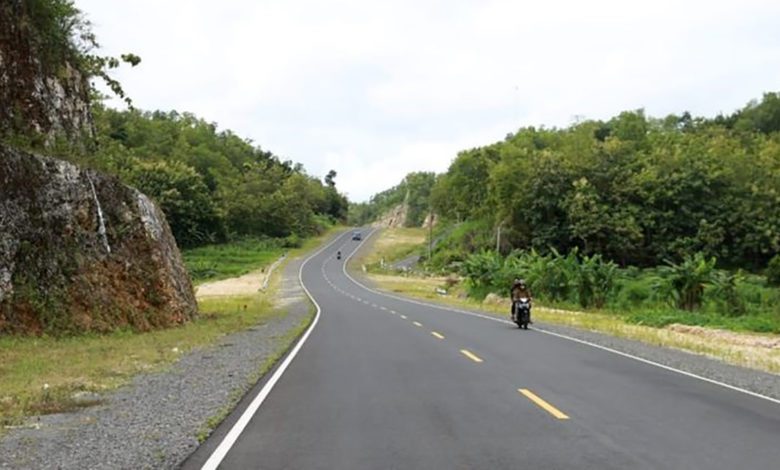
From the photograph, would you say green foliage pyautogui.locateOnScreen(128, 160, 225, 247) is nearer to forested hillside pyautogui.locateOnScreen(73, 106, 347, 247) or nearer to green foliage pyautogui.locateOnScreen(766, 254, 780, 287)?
forested hillside pyautogui.locateOnScreen(73, 106, 347, 247)

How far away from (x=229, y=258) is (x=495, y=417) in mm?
87500

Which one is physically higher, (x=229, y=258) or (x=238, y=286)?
(x=229, y=258)

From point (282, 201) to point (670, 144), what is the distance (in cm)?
6138

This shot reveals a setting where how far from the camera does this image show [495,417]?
916 centimetres

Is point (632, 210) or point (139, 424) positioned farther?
point (632, 210)

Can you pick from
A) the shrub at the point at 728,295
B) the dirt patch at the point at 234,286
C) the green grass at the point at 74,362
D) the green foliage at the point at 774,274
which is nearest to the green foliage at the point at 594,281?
the shrub at the point at 728,295

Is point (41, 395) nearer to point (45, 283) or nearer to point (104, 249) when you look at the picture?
point (45, 283)

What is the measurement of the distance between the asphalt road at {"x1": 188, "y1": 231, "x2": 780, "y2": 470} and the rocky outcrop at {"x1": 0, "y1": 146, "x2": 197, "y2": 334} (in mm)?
7562

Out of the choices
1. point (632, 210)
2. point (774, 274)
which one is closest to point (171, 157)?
point (632, 210)

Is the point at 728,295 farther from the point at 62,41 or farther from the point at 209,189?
the point at 209,189

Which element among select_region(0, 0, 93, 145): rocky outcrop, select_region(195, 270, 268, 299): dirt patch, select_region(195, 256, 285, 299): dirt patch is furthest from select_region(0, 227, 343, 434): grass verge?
select_region(195, 256, 285, 299): dirt patch

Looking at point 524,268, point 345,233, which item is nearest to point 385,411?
point 524,268

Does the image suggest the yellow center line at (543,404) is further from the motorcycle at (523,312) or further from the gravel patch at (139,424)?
the motorcycle at (523,312)

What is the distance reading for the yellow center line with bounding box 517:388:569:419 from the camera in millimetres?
9367
